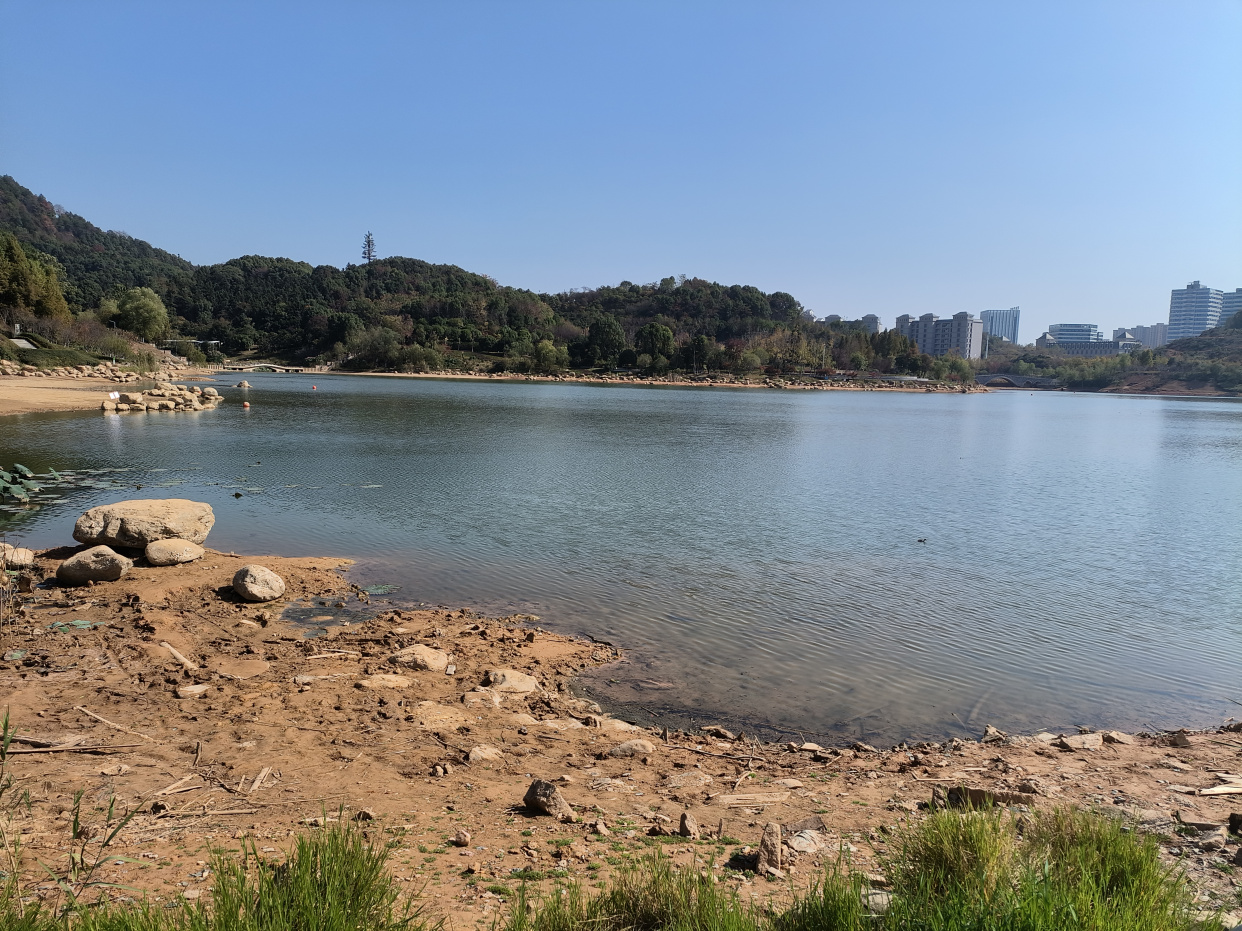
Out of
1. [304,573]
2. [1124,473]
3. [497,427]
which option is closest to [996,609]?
[304,573]

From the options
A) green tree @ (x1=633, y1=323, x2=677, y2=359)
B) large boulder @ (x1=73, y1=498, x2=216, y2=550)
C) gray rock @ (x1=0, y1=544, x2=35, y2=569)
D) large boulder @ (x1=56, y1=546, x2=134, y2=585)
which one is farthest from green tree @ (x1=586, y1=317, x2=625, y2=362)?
large boulder @ (x1=56, y1=546, x2=134, y2=585)

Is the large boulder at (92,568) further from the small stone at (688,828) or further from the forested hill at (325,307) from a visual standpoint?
the forested hill at (325,307)

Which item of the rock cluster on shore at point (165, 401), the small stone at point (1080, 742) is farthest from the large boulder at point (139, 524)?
the rock cluster on shore at point (165, 401)

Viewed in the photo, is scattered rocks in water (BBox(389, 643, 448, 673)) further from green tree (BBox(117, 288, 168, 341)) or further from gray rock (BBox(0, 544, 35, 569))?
green tree (BBox(117, 288, 168, 341))

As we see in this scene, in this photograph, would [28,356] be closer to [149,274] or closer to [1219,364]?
[149,274]

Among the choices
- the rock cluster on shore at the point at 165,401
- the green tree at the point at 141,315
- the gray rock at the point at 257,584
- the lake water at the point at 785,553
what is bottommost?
the lake water at the point at 785,553

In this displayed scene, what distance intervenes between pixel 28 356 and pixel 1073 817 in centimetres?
7953

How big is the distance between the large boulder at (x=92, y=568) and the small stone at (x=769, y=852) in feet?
36.5

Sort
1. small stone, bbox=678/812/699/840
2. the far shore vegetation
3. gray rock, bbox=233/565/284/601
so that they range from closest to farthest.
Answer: small stone, bbox=678/812/699/840 < gray rock, bbox=233/565/284/601 < the far shore vegetation

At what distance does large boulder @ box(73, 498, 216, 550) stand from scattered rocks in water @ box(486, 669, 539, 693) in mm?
7976

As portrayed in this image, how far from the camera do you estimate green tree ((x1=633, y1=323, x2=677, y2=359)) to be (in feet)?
498

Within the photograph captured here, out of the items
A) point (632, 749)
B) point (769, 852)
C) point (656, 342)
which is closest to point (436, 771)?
point (632, 749)

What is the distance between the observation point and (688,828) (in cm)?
489

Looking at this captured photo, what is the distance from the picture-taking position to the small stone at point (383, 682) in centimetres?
791
